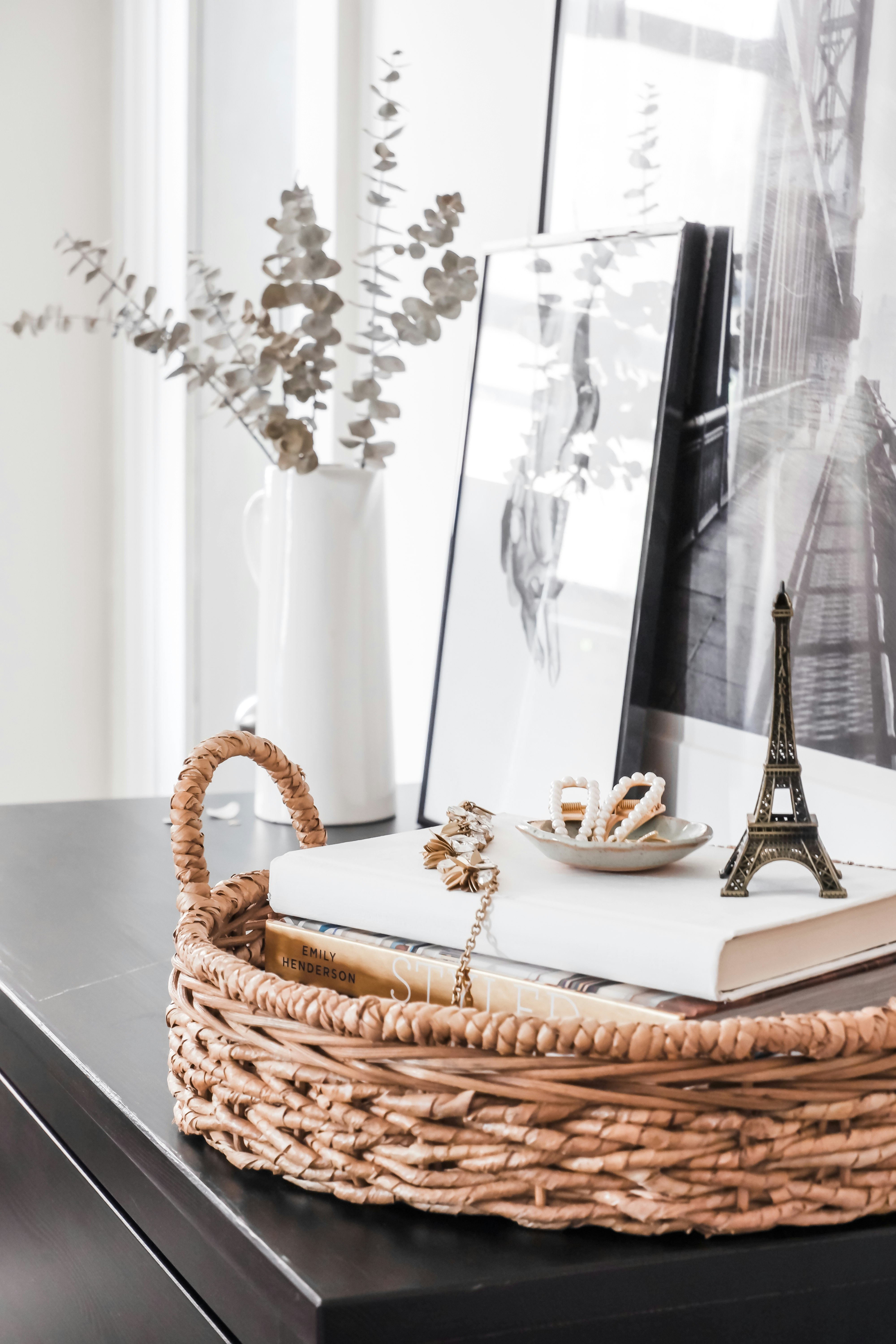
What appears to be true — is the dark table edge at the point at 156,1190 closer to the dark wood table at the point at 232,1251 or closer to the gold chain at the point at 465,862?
the dark wood table at the point at 232,1251

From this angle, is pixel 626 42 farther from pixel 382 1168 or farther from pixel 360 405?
pixel 382 1168

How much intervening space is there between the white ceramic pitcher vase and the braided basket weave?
65 centimetres

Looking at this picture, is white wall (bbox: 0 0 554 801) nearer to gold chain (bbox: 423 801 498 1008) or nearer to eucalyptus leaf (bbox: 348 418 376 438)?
eucalyptus leaf (bbox: 348 418 376 438)

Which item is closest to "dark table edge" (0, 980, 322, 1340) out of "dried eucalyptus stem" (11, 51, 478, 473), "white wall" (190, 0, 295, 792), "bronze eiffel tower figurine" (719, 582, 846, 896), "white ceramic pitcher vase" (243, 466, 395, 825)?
"bronze eiffel tower figurine" (719, 582, 846, 896)

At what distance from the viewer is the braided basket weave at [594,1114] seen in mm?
406

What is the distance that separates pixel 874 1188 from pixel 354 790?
2.36ft

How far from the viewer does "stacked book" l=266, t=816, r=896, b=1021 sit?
0.45 meters

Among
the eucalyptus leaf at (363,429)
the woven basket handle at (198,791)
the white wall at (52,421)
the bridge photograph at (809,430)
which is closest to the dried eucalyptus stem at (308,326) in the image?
the eucalyptus leaf at (363,429)

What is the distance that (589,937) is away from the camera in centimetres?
46

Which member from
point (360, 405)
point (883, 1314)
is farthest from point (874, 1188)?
point (360, 405)

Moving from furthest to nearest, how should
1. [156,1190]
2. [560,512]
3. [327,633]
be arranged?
[327,633], [560,512], [156,1190]

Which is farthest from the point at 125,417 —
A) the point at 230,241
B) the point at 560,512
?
the point at 560,512

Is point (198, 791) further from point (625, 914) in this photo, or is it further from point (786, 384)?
point (786, 384)

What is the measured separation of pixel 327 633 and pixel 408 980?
0.62 meters
